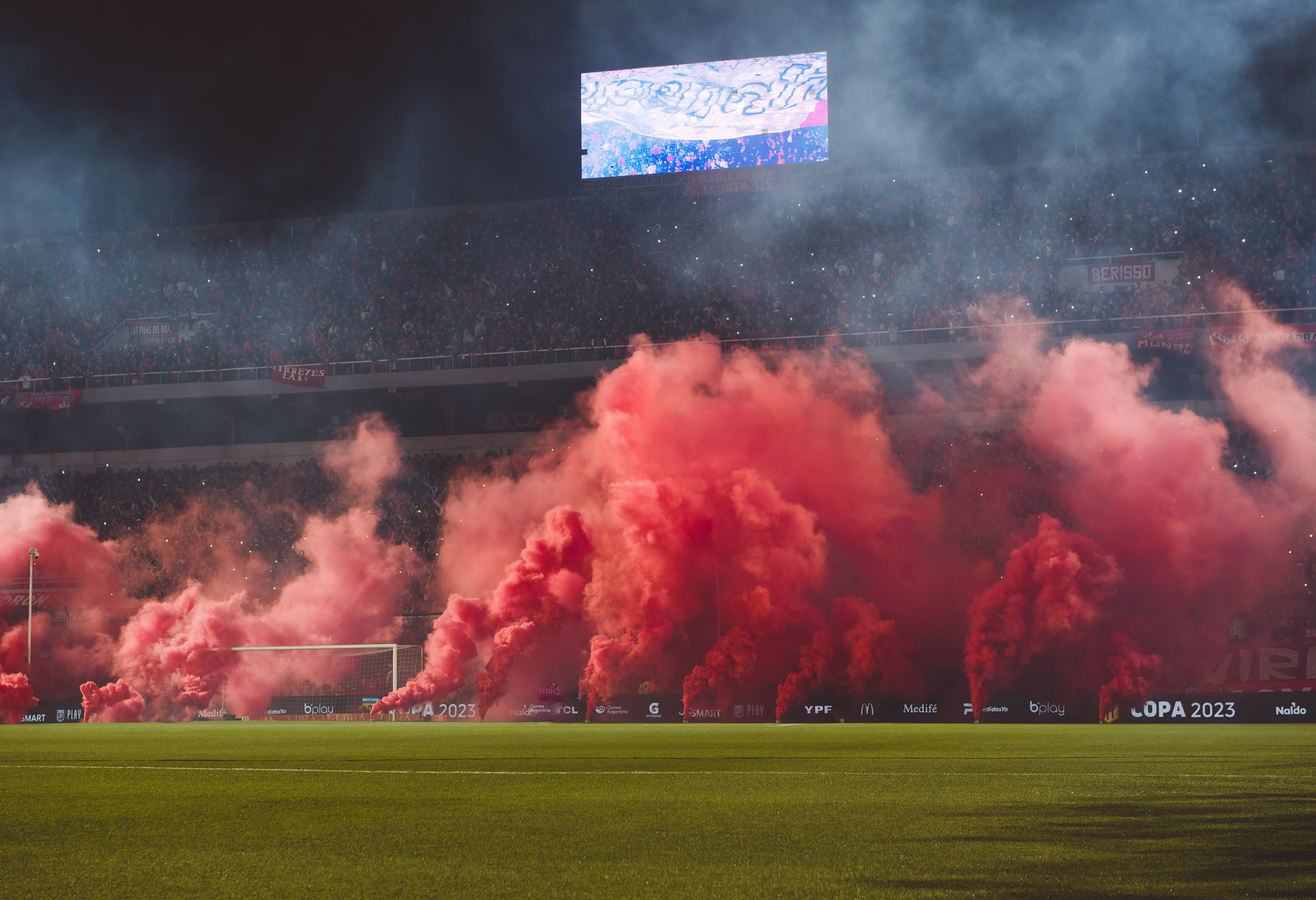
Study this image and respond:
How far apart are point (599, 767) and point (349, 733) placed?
787 centimetres

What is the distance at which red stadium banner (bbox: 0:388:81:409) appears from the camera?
32281 mm

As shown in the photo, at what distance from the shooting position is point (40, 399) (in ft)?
107

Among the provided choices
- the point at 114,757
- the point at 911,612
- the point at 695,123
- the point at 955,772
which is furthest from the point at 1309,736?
the point at 695,123

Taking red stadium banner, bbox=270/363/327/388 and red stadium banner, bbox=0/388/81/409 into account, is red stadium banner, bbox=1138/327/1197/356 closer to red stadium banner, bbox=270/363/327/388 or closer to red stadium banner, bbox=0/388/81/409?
red stadium banner, bbox=270/363/327/388

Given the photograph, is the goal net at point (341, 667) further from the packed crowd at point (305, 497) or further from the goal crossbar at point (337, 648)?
the packed crowd at point (305, 497)

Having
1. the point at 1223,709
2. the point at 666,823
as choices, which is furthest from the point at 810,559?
the point at 666,823

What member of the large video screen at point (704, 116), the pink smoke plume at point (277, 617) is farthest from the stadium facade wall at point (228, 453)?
the large video screen at point (704, 116)

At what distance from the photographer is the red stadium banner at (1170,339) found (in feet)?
88.0

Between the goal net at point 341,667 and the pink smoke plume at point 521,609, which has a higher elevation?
the pink smoke plume at point 521,609

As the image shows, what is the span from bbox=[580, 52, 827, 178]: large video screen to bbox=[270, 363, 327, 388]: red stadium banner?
956cm

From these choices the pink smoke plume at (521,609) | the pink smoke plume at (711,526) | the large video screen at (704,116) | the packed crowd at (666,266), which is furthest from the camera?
the large video screen at (704,116)

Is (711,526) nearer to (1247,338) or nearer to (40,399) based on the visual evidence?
(1247,338)

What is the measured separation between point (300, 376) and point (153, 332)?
715cm

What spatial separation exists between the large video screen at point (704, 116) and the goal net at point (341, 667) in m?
15.3
